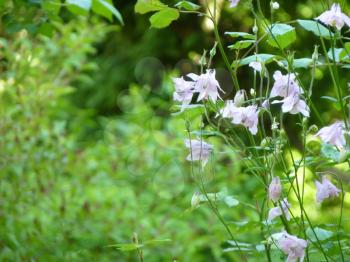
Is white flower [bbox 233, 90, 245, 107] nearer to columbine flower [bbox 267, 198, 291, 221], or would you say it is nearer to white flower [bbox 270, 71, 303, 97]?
white flower [bbox 270, 71, 303, 97]

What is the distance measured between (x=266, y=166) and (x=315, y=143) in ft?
0.33

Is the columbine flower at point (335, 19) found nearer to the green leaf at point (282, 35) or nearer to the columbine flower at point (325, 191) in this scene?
the green leaf at point (282, 35)

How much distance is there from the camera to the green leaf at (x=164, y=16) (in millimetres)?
1248

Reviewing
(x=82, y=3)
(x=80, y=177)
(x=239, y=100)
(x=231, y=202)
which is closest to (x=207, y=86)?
(x=239, y=100)

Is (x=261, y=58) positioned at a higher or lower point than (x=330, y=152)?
higher

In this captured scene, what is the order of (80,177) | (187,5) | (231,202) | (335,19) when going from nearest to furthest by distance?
1. (335,19)
2. (187,5)
3. (231,202)
4. (80,177)

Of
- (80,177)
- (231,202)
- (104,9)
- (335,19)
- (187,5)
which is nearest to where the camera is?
(335,19)

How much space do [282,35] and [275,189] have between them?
30 centimetres

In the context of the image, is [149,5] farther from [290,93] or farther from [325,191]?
[325,191]

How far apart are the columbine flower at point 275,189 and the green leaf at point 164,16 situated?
1.31 ft

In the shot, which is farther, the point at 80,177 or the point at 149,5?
the point at 80,177

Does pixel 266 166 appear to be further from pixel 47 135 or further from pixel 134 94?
pixel 134 94

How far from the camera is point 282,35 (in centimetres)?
117

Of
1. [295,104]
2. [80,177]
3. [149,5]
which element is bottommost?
[80,177]
